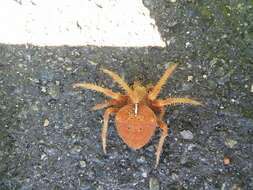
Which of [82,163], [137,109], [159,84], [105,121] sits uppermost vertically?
[159,84]

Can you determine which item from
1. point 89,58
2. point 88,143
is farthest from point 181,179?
point 89,58

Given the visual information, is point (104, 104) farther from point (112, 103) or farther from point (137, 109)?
point (137, 109)

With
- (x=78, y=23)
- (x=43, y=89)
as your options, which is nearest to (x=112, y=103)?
(x=43, y=89)

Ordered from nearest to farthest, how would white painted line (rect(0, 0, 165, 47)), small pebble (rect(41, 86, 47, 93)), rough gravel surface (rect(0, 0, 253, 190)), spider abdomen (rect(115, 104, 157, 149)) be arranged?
1. spider abdomen (rect(115, 104, 157, 149))
2. rough gravel surface (rect(0, 0, 253, 190))
3. small pebble (rect(41, 86, 47, 93))
4. white painted line (rect(0, 0, 165, 47))

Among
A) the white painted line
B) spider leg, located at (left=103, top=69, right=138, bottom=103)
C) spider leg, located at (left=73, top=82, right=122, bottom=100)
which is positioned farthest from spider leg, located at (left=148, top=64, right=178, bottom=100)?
the white painted line

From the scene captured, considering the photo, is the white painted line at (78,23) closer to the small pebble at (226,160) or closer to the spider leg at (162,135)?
the spider leg at (162,135)

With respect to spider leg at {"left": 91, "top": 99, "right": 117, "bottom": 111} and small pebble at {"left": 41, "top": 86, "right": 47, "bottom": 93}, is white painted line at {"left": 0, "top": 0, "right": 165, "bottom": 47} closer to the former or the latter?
small pebble at {"left": 41, "top": 86, "right": 47, "bottom": 93}
